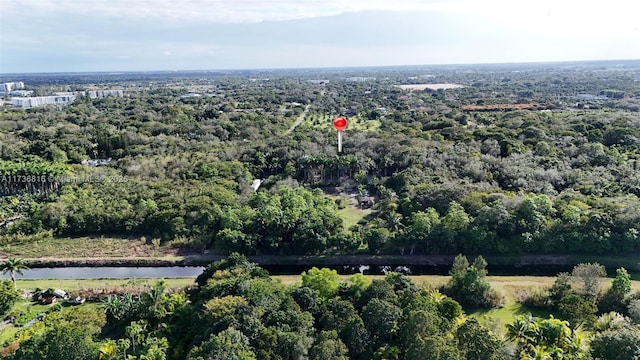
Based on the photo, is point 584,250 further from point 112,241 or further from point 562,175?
point 112,241

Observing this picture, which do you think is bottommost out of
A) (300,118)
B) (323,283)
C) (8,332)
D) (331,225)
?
(8,332)

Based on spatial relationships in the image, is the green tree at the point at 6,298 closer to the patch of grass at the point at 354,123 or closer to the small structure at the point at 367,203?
the small structure at the point at 367,203

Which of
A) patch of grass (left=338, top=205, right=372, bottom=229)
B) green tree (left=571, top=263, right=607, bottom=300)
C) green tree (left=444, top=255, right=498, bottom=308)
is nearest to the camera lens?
green tree (left=571, top=263, right=607, bottom=300)

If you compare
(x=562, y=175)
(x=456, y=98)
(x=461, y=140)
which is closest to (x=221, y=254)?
(x=562, y=175)

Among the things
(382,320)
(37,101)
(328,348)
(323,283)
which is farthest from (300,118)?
(37,101)

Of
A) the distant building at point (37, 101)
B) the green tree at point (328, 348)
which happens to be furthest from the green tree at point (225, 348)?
the distant building at point (37, 101)

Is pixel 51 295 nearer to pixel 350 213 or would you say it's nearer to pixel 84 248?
pixel 84 248

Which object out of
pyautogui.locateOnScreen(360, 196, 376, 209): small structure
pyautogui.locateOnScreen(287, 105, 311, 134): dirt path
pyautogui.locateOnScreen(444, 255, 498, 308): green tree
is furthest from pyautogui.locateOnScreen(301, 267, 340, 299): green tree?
pyautogui.locateOnScreen(287, 105, 311, 134): dirt path

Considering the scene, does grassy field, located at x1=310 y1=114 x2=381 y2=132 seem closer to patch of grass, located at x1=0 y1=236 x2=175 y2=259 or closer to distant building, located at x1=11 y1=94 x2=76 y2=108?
patch of grass, located at x1=0 y1=236 x2=175 y2=259

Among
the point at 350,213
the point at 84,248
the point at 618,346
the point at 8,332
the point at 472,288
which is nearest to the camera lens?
the point at 618,346
